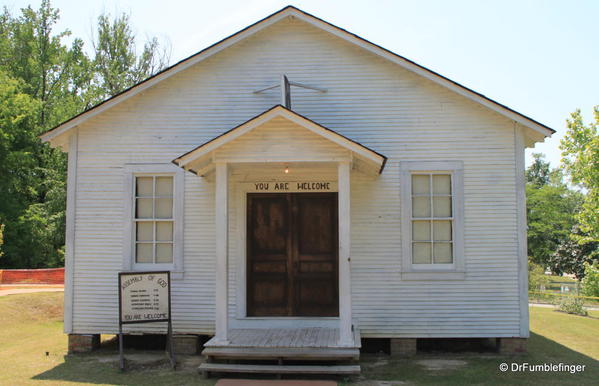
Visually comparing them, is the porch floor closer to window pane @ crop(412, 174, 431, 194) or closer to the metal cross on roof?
window pane @ crop(412, 174, 431, 194)

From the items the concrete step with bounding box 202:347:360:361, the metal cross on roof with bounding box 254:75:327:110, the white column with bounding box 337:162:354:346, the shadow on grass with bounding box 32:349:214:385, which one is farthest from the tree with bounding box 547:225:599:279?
the shadow on grass with bounding box 32:349:214:385

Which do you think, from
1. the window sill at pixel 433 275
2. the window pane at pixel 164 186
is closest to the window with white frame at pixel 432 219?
the window sill at pixel 433 275

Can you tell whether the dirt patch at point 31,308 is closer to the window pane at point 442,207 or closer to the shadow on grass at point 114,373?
the shadow on grass at point 114,373

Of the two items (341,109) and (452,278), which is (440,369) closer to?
(452,278)

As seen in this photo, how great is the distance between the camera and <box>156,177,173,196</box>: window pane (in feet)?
33.6

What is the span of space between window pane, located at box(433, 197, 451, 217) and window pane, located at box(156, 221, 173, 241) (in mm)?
4924

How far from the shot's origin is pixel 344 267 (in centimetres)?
810

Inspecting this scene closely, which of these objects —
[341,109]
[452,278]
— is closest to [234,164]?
[341,109]

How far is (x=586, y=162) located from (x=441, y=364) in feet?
74.1

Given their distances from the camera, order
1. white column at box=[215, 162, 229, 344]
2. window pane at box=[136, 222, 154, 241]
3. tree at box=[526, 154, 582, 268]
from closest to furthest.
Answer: white column at box=[215, 162, 229, 344] < window pane at box=[136, 222, 154, 241] < tree at box=[526, 154, 582, 268]

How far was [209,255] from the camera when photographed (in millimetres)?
9961

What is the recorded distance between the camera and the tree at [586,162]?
26.4 meters

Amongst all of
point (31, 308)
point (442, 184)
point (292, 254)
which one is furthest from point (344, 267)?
point (31, 308)

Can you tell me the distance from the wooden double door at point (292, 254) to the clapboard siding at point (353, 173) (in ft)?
1.24
